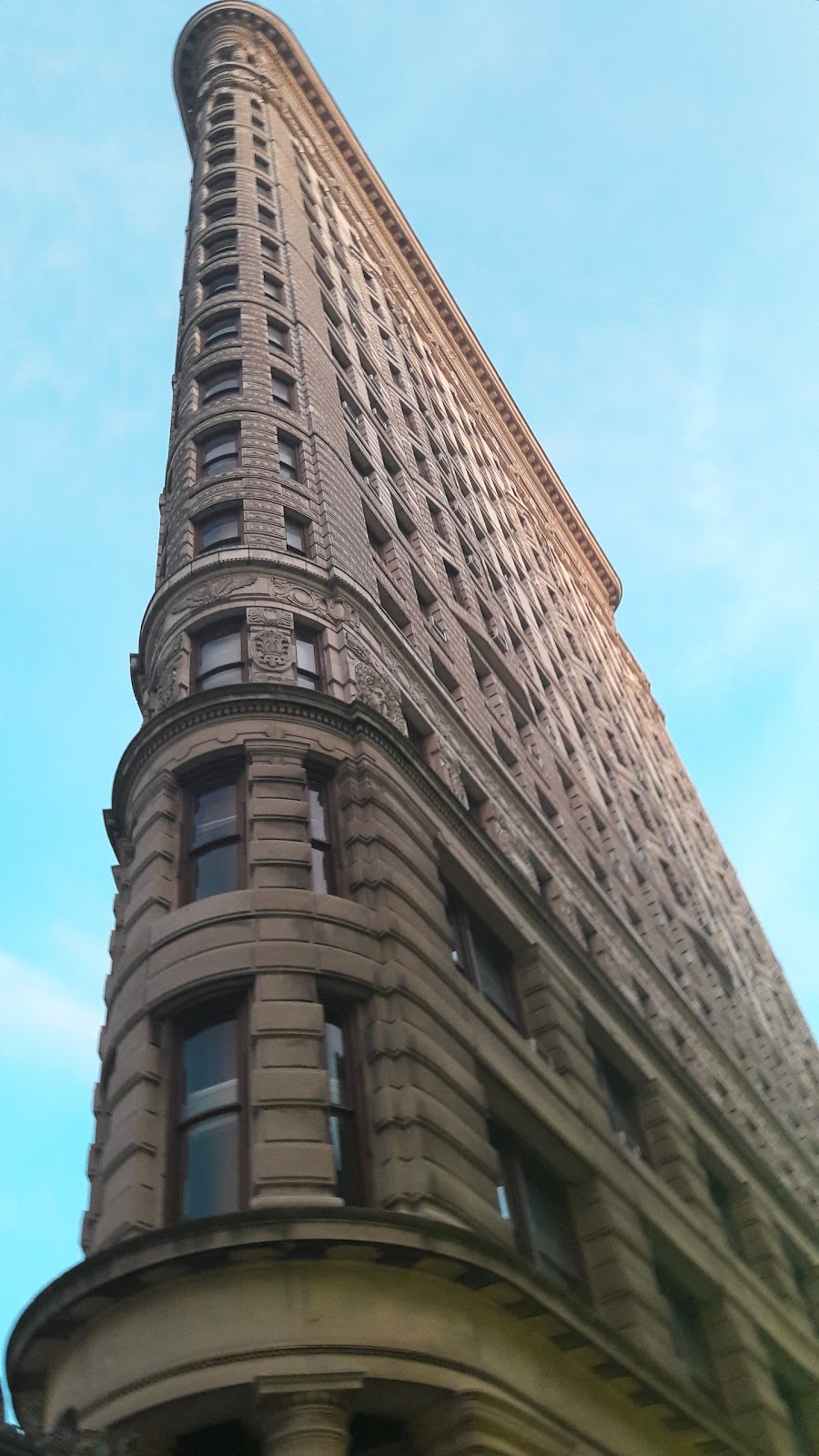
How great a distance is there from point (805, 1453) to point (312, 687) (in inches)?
758

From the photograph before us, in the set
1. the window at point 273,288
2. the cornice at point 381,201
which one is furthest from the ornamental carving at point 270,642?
the cornice at point 381,201

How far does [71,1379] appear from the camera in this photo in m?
12.8

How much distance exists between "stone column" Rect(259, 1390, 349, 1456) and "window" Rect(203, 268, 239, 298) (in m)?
33.2

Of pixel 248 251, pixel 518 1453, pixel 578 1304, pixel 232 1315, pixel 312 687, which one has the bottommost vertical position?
pixel 518 1453

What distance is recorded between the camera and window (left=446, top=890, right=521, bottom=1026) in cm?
2205

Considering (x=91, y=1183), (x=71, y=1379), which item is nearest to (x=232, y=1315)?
(x=71, y=1379)

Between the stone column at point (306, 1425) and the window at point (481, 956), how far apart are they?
10.2 metres

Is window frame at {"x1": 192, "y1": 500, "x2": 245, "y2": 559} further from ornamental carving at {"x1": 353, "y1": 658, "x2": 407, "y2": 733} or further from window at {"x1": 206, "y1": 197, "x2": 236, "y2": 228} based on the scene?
window at {"x1": 206, "y1": 197, "x2": 236, "y2": 228}

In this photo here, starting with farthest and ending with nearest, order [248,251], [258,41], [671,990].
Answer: [258,41]
[248,251]
[671,990]

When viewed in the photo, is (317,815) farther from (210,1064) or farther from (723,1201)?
(723,1201)

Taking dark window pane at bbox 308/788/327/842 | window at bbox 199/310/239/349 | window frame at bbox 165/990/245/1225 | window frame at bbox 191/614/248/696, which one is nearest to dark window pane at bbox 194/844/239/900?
dark window pane at bbox 308/788/327/842

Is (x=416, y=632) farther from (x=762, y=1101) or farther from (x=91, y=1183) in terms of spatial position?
(x=762, y=1101)

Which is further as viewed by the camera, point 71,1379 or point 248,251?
point 248,251

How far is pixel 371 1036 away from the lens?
15.9 metres
